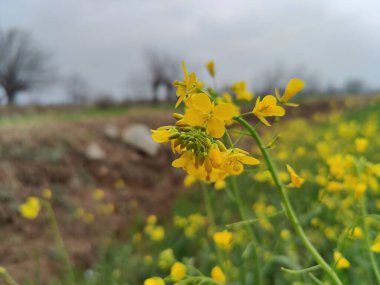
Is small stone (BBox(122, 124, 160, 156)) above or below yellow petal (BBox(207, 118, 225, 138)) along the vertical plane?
below

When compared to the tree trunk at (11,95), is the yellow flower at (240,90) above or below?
above

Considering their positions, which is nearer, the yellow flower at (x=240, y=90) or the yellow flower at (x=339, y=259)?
the yellow flower at (x=339, y=259)

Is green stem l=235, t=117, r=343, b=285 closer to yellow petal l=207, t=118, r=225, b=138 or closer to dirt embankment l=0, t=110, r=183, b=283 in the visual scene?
yellow petal l=207, t=118, r=225, b=138

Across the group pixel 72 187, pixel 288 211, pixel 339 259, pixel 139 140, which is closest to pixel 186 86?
pixel 288 211

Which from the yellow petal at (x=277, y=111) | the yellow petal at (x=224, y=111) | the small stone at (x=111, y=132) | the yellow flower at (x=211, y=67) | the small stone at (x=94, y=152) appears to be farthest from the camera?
the small stone at (x=111, y=132)

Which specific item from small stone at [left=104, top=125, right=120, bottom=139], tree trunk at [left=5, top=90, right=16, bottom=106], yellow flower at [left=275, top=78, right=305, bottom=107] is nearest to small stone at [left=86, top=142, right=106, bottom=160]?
small stone at [left=104, top=125, right=120, bottom=139]

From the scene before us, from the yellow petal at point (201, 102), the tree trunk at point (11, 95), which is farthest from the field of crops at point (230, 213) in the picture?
the tree trunk at point (11, 95)

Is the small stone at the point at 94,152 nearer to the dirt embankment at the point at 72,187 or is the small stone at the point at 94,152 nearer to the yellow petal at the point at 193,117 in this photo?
the dirt embankment at the point at 72,187

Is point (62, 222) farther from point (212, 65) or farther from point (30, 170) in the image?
point (212, 65)

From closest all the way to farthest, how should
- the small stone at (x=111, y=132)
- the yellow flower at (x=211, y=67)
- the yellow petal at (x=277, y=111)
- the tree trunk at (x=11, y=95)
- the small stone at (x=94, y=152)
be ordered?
1. the yellow petal at (x=277, y=111)
2. the yellow flower at (x=211, y=67)
3. the small stone at (x=94, y=152)
4. the small stone at (x=111, y=132)
5. the tree trunk at (x=11, y=95)
